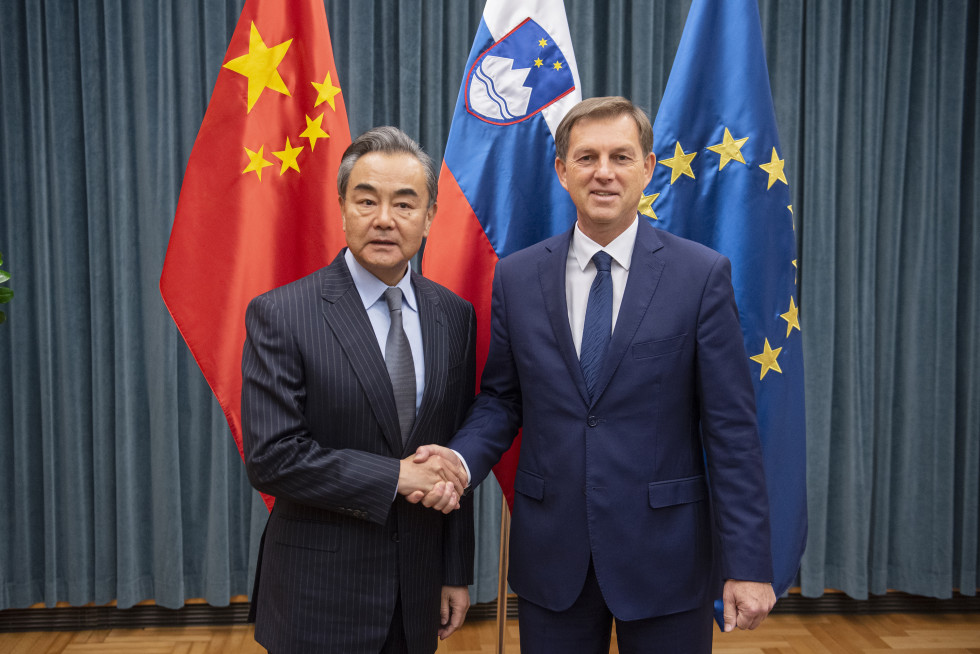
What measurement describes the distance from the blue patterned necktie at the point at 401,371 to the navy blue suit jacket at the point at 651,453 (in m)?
0.14

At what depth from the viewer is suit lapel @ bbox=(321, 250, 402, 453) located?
4.52 ft

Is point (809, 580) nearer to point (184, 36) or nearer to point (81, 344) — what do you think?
point (81, 344)

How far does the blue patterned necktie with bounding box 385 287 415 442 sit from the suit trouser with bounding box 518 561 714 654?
0.50 metres

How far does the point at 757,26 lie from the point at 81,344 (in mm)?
2904

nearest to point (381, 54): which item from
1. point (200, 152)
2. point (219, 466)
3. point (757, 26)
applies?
Result: point (200, 152)

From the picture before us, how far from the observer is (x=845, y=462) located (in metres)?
3.20

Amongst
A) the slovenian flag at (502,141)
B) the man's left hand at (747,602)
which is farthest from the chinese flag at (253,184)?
the man's left hand at (747,602)

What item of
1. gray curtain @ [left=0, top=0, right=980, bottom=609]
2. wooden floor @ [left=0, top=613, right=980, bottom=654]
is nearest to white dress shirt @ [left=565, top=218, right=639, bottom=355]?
gray curtain @ [left=0, top=0, right=980, bottom=609]

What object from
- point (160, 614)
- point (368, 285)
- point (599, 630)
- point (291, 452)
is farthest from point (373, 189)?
point (160, 614)

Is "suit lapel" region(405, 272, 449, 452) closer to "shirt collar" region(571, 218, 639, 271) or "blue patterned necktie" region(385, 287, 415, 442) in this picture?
"blue patterned necktie" region(385, 287, 415, 442)

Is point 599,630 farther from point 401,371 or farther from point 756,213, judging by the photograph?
point 756,213

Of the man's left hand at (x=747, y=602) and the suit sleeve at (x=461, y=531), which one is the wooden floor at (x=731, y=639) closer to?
the suit sleeve at (x=461, y=531)

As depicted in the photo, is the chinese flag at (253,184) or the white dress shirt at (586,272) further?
the chinese flag at (253,184)

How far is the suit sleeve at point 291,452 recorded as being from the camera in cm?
132
